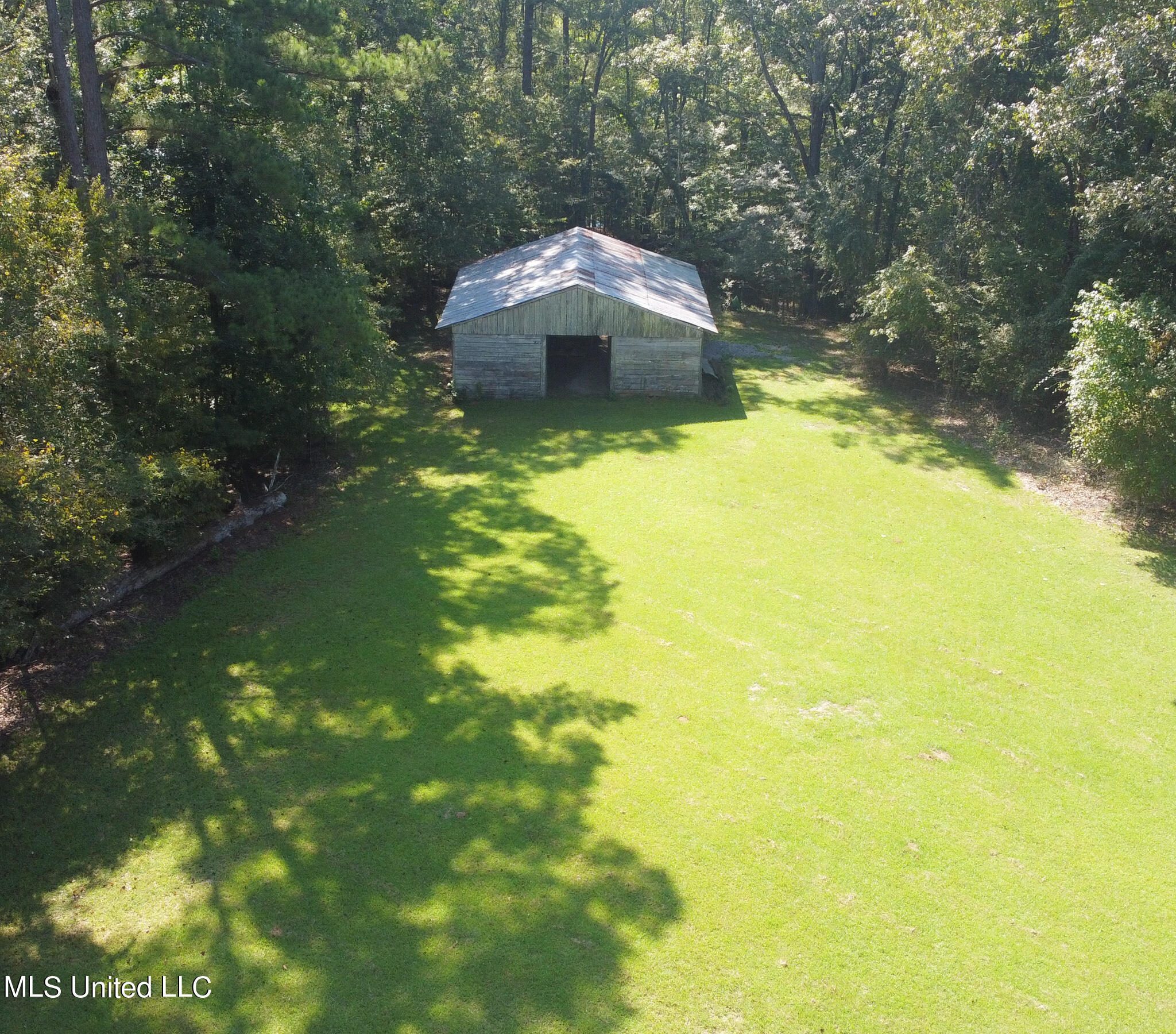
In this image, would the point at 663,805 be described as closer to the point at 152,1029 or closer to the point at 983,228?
the point at 152,1029

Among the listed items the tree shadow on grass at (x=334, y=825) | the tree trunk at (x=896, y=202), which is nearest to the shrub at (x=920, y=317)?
the tree trunk at (x=896, y=202)

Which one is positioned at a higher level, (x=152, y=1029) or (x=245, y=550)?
(x=245, y=550)

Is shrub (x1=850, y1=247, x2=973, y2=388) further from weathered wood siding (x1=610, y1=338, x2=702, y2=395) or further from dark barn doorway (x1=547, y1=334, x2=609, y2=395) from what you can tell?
dark barn doorway (x1=547, y1=334, x2=609, y2=395)

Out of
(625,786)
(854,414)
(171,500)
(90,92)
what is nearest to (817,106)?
(854,414)

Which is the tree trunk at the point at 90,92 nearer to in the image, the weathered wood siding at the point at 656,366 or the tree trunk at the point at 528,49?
the weathered wood siding at the point at 656,366

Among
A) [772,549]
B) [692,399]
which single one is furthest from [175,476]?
[692,399]

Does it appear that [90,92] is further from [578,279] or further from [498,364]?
[578,279]
